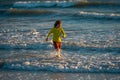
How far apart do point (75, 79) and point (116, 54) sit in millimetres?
2998

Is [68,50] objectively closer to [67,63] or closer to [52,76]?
[67,63]

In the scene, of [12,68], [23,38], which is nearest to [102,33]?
[23,38]

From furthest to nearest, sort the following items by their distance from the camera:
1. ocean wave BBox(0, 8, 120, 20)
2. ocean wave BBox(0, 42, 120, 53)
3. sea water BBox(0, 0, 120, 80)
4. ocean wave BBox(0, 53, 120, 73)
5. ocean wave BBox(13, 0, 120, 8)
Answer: ocean wave BBox(13, 0, 120, 8) → ocean wave BBox(0, 8, 120, 20) → ocean wave BBox(0, 42, 120, 53) → ocean wave BBox(0, 53, 120, 73) → sea water BBox(0, 0, 120, 80)

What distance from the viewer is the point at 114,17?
922 inches

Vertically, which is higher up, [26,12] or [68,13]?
[68,13]

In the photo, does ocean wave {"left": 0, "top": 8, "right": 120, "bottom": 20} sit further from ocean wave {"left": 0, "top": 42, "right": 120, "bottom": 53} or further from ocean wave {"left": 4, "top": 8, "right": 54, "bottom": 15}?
ocean wave {"left": 0, "top": 42, "right": 120, "bottom": 53}

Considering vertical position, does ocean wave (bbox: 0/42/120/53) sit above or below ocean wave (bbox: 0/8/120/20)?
above

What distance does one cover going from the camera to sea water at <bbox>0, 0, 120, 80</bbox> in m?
12.1

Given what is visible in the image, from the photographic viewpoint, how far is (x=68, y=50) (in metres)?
14.9

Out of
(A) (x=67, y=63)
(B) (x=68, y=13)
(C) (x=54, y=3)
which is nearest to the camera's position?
(A) (x=67, y=63)

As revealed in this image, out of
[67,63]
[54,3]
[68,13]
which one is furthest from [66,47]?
[54,3]

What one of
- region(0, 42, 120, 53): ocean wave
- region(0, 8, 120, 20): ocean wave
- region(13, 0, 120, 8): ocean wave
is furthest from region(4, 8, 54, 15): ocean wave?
region(0, 42, 120, 53): ocean wave

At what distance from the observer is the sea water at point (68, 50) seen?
12.1 m

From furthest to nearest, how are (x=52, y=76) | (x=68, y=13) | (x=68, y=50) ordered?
(x=68, y=13)
(x=68, y=50)
(x=52, y=76)
